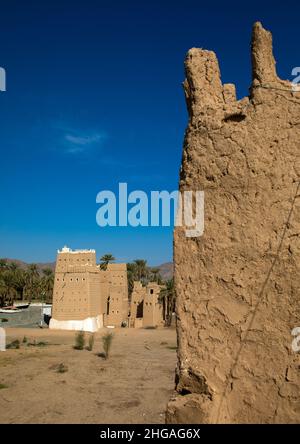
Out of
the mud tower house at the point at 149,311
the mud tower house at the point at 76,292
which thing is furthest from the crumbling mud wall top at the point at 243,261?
the mud tower house at the point at 149,311

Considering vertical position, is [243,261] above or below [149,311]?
above

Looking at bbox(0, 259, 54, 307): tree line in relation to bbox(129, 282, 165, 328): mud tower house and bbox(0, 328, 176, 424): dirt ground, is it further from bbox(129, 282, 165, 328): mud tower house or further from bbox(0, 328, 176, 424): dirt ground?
bbox(0, 328, 176, 424): dirt ground

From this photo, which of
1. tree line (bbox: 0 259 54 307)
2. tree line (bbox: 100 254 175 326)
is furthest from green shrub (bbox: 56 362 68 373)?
tree line (bbox: 0 259 54 307)

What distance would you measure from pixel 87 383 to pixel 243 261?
13951 mm

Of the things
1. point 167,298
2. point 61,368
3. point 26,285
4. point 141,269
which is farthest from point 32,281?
point 61,368

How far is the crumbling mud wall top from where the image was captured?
390 cm

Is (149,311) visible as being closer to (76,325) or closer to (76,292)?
(76,325)

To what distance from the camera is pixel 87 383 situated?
16.1 meters

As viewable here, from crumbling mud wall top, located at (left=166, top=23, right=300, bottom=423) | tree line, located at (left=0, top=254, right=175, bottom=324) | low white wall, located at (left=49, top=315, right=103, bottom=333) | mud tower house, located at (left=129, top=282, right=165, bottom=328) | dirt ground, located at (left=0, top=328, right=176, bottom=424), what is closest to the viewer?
crumbling mud wall top, located at (left=166, top=23, right=300, bottom=423)

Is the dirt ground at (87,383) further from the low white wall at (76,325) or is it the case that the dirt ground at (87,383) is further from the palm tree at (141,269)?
the palm tree at (141,269)

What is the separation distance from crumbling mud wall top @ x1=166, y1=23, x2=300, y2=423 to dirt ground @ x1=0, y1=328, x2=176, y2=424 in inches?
296

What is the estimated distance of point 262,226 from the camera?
4082mm
